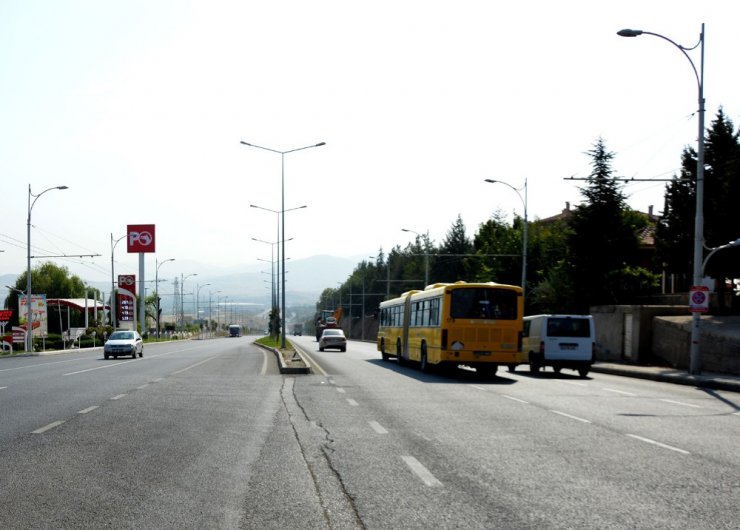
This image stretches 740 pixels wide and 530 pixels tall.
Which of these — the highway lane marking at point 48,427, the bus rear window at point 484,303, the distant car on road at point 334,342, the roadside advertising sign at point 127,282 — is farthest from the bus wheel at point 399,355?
the roadside advertising sign at point 127,282

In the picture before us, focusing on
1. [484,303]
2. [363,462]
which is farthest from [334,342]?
[363,462]

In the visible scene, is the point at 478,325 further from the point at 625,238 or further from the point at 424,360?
the point at 625,238

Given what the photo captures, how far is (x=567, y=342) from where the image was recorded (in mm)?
31516

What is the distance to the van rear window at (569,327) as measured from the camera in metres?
31.7

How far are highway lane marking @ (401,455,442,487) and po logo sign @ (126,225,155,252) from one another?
10979cm

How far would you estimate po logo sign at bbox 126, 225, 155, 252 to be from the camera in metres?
116

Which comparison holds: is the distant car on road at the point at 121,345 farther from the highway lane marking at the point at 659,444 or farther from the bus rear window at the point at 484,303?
the highway lane marking at the point at 659,444

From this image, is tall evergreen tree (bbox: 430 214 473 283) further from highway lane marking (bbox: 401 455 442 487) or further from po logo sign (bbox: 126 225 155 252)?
highway lane marking (bbox: 401 455 442 487)

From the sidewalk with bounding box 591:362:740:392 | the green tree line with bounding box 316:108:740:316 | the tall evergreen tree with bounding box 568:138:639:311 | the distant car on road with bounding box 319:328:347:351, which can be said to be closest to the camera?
the sidewalk with bounding box 591:362:740:392

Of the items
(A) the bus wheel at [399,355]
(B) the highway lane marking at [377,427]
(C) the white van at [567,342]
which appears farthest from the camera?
(A) the bus wheel at [399,355]

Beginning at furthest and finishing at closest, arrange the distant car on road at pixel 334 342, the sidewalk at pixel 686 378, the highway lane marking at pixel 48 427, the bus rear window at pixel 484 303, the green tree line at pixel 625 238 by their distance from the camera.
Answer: the distant car on road at pixel 334 342 < the green tree line at pixel 625 238 < the bus rear window at pixel 484 303 < the sidewalk at pixel 686 378 < the highway lane marking at pixel 48 427

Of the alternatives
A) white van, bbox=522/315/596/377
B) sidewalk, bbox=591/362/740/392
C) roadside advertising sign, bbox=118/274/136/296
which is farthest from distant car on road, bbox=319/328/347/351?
roadside advertising sign, bbox=118/274/136/296

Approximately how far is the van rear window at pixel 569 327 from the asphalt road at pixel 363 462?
12.1m

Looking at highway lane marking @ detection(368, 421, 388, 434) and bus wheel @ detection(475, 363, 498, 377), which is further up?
highway lane marking @ detection(368, 421, 388, 434)
